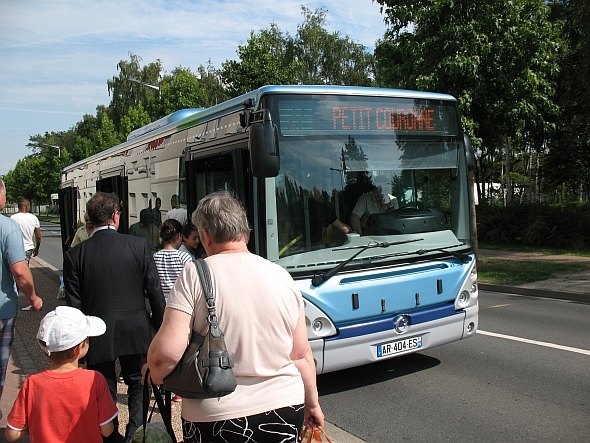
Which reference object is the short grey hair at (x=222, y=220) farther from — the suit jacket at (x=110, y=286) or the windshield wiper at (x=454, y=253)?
the windshield wiper at (x=454, y=253)

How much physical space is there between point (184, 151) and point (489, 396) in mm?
4258

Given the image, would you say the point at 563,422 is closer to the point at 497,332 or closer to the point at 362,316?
the point at 362,316

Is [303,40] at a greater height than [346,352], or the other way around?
[303,40]

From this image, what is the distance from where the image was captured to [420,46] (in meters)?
17.3

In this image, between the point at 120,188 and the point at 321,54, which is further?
the point at 321,54

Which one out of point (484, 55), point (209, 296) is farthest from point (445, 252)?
point (484, 55)

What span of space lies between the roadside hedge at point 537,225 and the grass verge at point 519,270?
177 inches

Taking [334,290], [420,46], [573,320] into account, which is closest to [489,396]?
[334,290]

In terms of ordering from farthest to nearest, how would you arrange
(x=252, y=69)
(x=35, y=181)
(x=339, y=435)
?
(x=35, y=181)
(x=252, y=69)
(x=339, y=435)

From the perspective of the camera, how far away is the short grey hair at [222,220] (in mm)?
2617

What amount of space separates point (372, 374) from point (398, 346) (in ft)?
3.18

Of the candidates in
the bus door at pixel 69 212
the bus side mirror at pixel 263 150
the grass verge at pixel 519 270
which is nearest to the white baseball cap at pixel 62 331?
the bus side mirror at pixel 263 150

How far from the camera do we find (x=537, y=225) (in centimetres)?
2183

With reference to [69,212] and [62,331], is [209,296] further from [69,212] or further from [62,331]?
[69,212]
